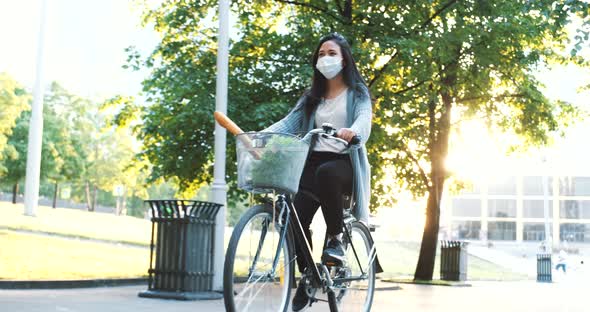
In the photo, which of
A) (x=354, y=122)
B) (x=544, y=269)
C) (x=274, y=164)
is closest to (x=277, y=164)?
(x=274, y=164)

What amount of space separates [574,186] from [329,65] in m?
105

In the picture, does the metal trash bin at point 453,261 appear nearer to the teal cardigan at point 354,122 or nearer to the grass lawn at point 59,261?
the grass lawn at point 59,261

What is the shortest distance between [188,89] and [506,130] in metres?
12.6

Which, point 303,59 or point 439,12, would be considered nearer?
point 303,59

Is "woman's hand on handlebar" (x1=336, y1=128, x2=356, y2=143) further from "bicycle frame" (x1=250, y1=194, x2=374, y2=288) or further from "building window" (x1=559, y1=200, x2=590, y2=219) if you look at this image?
"building window" (x1=559, y1=200, x2=590, y2=219)

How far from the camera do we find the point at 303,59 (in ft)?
54.4

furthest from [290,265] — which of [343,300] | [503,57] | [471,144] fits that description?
[471,144]

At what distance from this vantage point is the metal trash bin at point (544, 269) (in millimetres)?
38125

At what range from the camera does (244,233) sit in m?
4.69

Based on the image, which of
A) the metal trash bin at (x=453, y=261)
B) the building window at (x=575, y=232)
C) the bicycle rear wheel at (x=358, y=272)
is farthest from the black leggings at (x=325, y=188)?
the building window at (x=575, y=232)

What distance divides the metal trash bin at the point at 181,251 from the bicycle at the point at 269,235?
4573 mm

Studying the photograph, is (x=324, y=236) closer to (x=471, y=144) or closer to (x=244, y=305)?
(x=244, y=305)

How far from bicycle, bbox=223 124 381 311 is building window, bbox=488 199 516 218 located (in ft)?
368

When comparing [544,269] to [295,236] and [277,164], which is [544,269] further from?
[277,164]
